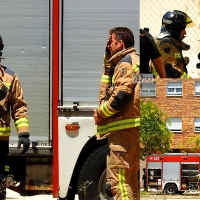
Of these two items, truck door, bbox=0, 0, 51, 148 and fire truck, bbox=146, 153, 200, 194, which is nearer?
fire truck, bbox=146, 153, 200, 194

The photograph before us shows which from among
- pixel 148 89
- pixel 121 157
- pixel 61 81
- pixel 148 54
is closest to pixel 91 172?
pixel 61 81

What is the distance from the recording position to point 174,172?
646 centimetres

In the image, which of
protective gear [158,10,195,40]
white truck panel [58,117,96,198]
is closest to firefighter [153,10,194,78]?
protective gear [158,10,195,40]

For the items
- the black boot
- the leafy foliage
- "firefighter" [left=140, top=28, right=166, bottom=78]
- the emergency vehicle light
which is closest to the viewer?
the leafy foliage

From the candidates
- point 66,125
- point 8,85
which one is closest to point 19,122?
point 8,85

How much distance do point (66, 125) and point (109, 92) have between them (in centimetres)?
154

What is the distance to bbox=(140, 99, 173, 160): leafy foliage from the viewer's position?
20.2ft

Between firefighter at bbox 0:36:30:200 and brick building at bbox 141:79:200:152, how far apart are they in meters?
1.45

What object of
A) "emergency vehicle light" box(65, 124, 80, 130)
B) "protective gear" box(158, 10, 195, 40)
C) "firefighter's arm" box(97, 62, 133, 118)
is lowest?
"emergency vehicle light" box(65, 124, 80, 130)

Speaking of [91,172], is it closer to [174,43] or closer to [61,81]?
[61,81]

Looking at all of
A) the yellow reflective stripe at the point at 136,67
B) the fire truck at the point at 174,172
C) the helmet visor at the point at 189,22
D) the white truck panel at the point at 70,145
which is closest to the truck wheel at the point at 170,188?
the fire truck at the point at 174,172

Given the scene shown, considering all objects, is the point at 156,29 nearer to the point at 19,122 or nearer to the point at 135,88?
the point at 135,88

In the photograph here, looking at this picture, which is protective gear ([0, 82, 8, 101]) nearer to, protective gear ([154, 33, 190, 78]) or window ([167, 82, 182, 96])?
protective gear ([154, 33, 190, 78])

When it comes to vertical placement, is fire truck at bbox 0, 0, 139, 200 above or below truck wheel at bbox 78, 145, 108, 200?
above
